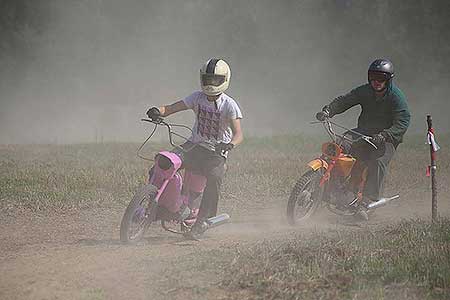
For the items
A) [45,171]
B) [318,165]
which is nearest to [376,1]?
[45,171]

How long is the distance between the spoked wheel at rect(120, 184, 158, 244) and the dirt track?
151 millimetres

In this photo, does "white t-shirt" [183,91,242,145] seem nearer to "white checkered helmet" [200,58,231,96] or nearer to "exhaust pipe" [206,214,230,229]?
"white checkered helmet" [200,58,231,96]

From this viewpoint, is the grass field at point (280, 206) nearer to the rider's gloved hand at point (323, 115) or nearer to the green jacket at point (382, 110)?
the green jacket at point (382, 110)

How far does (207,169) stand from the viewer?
9148 millimetres

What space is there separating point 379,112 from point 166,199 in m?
3.54

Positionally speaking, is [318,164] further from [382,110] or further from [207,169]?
[207,169]

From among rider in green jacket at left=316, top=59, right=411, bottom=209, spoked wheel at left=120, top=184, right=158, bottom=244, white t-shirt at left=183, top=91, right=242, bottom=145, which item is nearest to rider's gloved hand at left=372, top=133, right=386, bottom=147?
rider in green jacket at left=316, top=59, right=411, bottom=209

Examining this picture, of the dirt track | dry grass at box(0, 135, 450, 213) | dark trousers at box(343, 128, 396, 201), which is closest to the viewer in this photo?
the dirt track

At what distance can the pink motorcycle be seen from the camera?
865 centimetres

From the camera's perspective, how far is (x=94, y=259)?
795cm

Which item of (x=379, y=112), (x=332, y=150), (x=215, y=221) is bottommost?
(x=215, y=221)

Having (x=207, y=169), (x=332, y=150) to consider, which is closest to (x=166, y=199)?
(x=207, y=169)

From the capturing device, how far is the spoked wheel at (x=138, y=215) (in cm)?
855

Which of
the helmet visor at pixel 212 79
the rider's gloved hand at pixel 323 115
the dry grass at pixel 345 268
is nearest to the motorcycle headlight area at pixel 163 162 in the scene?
the helmet visor at pixel 212 79
